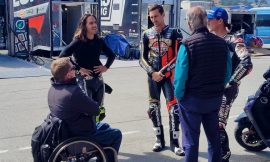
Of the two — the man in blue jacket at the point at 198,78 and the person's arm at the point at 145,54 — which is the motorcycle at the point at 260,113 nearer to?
the man in blue jacket at the point at 198,78

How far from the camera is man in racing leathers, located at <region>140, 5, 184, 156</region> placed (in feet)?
16.6

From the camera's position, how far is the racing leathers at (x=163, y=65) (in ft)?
16.6

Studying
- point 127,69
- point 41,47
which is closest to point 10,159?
point 127,69

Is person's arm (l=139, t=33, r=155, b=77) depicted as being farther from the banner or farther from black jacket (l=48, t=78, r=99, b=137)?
the banner

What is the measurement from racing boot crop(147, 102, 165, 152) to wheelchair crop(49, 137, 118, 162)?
3.90 feet

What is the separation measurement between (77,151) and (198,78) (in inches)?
54.3

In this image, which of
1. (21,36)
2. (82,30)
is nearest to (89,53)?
(82,30)

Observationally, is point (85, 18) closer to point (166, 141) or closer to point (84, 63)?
point (84, 63)

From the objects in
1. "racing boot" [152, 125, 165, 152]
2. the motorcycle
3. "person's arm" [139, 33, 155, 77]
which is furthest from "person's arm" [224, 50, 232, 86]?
"racing boot" [152, 125, 165, 152]

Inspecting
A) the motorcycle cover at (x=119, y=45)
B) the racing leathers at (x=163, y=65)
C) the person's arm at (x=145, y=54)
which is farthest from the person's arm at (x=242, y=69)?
the motorcycle cover at (x=119, y=45)

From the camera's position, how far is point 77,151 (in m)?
4.13

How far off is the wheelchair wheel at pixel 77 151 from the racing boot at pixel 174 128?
123 cm

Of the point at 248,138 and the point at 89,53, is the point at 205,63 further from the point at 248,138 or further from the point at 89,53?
the point at 248,138

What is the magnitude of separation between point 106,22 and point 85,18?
1597 cm
